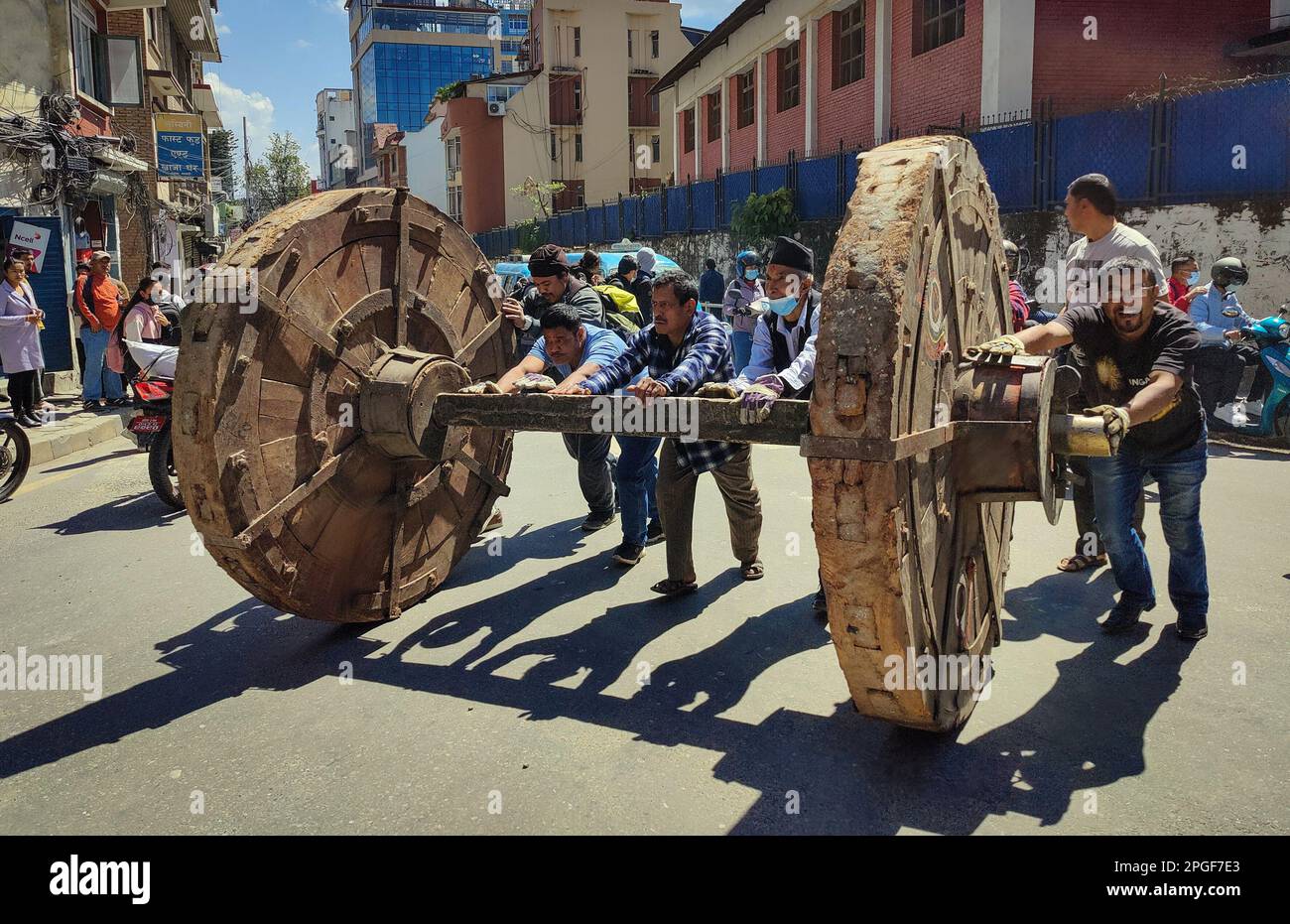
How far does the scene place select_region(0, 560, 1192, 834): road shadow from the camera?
3.13 meters

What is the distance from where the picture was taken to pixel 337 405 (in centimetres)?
416

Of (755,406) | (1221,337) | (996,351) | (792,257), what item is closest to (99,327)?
(792,257)

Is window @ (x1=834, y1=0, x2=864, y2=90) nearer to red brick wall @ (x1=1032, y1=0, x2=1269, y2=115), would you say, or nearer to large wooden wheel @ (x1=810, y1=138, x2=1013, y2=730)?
red brick wall @ (x1=1032, y1=0, x2=1269, y2=115)

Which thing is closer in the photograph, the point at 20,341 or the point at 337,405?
the point at 337,405

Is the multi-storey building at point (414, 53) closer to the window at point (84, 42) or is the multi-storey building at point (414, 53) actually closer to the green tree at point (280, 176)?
the green tree at point (280, 176)

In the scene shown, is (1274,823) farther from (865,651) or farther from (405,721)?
(405,721)

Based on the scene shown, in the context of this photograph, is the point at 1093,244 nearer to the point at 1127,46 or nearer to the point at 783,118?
the point at 1127,46

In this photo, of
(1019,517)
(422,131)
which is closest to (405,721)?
(1019,517)

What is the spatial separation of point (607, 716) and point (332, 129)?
10661cm

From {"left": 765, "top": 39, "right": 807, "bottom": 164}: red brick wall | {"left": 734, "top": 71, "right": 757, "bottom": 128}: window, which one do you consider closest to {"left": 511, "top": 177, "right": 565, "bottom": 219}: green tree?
{"left": 734, "top": 71, "right": 757, "bottom": 128}: window

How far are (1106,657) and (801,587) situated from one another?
1575 millimetres

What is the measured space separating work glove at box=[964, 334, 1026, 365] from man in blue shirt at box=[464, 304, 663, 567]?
1.74 meters

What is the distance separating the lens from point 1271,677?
4.00m

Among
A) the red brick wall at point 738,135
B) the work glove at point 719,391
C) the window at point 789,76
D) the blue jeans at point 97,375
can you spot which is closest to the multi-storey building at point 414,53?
the red brick wall at point 738,135
